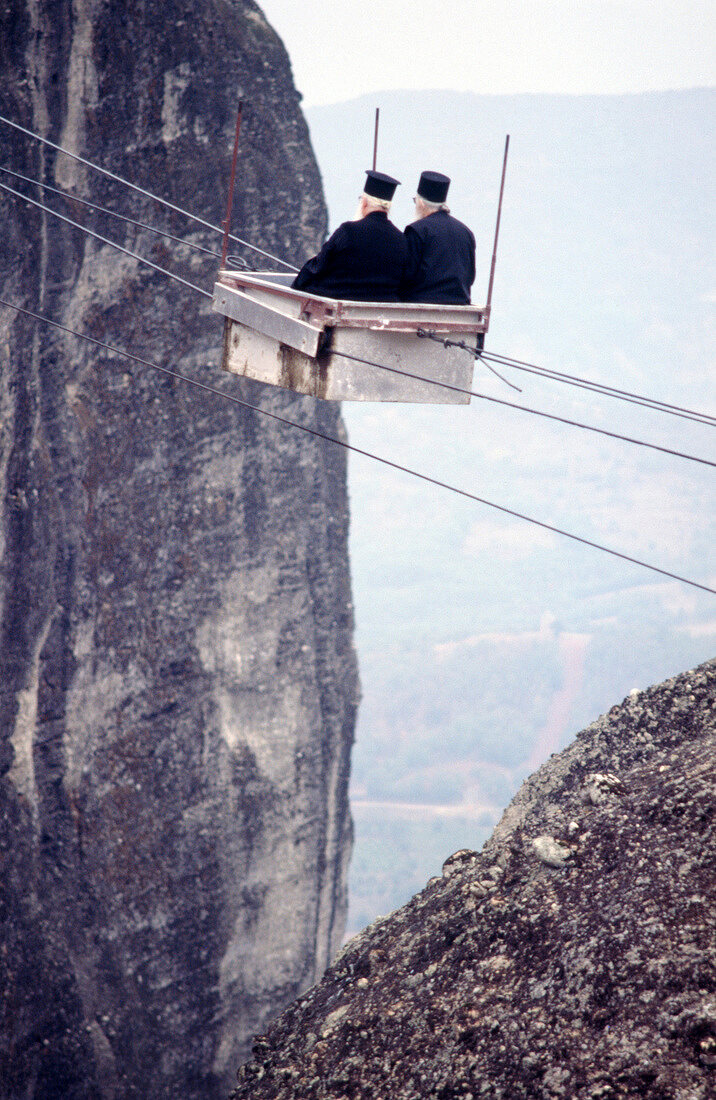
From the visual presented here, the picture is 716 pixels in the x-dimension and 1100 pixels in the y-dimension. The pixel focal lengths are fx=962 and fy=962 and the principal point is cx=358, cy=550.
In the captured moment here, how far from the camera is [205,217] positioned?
1358 centimetres

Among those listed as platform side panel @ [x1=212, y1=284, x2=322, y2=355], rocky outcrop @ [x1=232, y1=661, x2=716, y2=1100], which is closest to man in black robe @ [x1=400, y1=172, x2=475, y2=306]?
platform side panel @ [x1=212, y1=284, x2=322, y2=355]

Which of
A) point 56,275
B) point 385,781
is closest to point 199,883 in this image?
point 56,275

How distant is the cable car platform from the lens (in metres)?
8.15

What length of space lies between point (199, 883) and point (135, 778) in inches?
70.6

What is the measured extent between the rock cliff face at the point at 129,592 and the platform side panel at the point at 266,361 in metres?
4.46

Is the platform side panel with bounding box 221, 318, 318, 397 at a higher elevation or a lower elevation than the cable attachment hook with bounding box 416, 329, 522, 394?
lower

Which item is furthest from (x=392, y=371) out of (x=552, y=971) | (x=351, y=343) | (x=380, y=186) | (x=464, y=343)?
(x=552, y=971)

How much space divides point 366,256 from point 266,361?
1369 mm

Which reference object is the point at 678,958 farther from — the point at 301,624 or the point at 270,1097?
the point at 301,624

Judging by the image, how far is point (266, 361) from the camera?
8922 mm

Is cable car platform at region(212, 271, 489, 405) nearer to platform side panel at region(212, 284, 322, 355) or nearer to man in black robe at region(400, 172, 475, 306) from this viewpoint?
platform side panel at region(212, 284, 322, 355)

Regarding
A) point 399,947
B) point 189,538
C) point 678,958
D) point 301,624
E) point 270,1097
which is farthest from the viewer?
point 301,624

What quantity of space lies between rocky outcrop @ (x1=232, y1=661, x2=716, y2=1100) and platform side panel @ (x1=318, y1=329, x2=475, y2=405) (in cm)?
357

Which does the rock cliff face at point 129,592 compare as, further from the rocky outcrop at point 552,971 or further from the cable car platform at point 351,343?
the rocky outcrop at point 552,971
